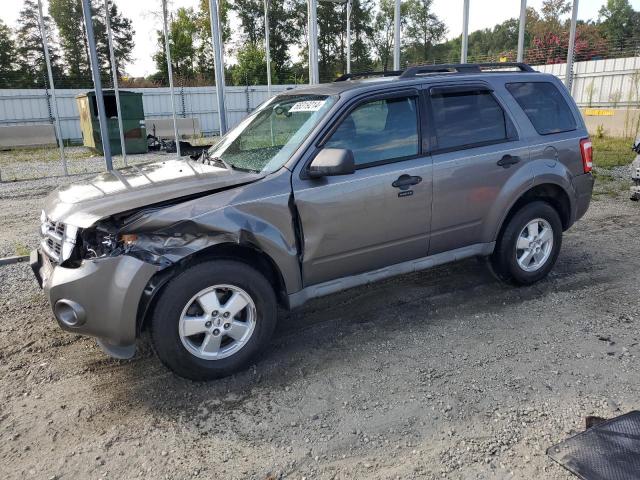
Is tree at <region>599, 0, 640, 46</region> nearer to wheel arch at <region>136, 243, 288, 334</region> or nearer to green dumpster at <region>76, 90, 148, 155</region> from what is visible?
green dumpster at <region>76, 90, 148, 155</region>

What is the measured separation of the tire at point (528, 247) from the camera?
465 centimetres

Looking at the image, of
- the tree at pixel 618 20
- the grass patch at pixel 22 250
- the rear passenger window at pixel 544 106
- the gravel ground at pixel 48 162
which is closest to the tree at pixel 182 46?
the gravel ground at pixel 48 162

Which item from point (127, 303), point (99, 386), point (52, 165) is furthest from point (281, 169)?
point (52, 165)

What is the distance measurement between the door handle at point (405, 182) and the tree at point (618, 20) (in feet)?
197

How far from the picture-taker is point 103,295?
10.1 ft

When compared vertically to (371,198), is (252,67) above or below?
above

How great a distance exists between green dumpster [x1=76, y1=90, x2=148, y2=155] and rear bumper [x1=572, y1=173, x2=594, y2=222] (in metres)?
14.6

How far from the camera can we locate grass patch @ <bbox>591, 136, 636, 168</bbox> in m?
11.9

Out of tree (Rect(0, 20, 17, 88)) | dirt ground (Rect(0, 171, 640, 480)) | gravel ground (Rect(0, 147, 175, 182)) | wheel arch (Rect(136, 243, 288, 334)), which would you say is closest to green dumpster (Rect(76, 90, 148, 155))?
gravel ground (Rect(0, 147, 175, 182))

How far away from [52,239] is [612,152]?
13643 mm

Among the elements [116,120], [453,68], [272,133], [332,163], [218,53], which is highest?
[218,53]

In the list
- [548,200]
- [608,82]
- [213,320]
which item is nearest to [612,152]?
[608,82]

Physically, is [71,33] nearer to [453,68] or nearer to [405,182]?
[453,68]

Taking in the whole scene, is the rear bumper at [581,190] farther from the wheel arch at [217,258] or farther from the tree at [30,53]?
the tree at [30,53]
